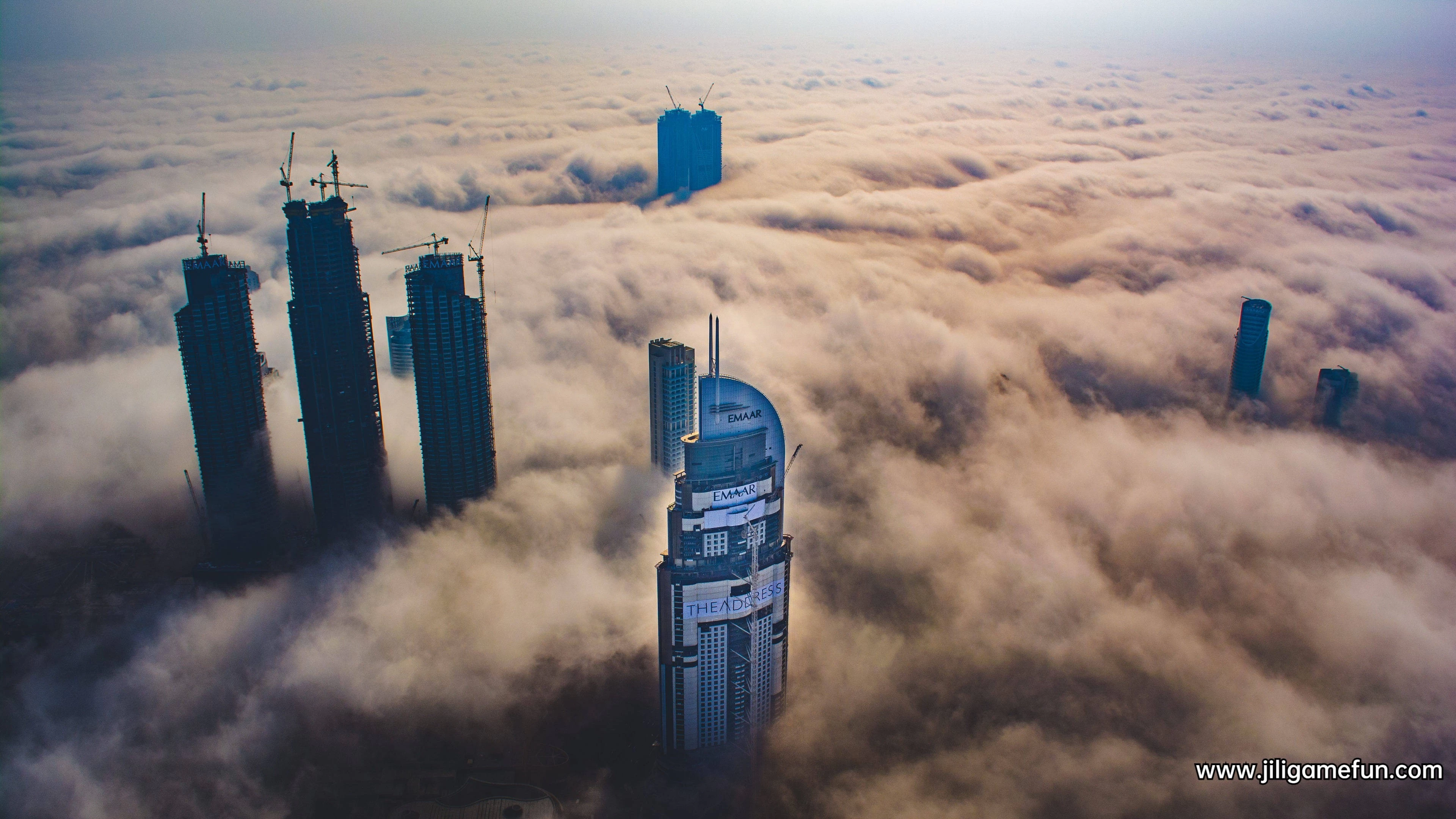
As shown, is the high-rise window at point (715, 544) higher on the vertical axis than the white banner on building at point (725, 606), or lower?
higher

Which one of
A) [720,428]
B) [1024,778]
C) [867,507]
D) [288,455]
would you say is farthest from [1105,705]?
[288,455]

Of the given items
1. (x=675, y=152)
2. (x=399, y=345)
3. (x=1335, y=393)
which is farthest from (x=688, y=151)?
(x=1335, y=393)

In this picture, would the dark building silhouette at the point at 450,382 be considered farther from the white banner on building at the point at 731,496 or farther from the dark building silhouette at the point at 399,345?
the white banner on building at the point at 731,496

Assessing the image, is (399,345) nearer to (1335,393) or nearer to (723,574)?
(723,574)

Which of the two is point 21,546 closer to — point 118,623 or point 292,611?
point 118,623

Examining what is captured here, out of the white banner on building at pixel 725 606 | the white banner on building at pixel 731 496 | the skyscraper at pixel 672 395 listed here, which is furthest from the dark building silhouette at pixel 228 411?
the white banner on building at pixel 725 606

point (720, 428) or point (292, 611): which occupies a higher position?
point (720, 428)

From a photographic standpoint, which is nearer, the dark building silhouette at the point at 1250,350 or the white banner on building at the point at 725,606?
the white banner on building at the point at 725,606

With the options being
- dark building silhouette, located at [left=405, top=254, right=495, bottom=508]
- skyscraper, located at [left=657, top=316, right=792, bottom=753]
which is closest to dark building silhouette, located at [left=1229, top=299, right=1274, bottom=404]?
skyscraper, located at [left=657, top=316, right=792, bottom=753]
